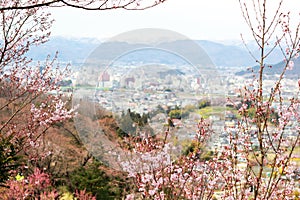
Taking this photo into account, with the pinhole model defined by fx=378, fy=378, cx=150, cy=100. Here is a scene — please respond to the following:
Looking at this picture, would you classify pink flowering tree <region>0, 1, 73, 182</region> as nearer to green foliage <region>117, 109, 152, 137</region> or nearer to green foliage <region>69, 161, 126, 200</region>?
green foliage <region>69, 161, 126, 200</region>

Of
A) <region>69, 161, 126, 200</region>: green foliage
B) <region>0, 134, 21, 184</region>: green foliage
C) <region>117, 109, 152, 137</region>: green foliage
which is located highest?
<region>0, 134, 21, 184</region>: green foliage

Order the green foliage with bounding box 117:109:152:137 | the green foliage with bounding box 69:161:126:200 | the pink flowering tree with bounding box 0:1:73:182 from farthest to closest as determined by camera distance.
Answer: the green foliage with bounding box 117:109:152:137
the green foliage with bounding box 69:161:126:200
the pink flowering tree with bounding box 0:1:73:182

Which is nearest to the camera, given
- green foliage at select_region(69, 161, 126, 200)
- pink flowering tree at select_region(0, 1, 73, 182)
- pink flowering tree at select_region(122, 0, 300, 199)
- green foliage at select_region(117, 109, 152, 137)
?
pink flowering tree at select_region(122, 0, 300, 199)

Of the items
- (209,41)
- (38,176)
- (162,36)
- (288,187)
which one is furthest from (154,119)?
(288,187)

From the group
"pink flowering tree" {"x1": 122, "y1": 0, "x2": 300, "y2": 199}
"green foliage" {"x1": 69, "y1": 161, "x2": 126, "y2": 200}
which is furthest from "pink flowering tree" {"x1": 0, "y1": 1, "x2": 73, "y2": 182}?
"green foliage" {"x1": 69, "y1": 161, "x2": 126, "y2": 200}

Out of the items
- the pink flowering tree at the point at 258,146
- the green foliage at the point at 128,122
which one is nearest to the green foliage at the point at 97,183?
the green foliage at the point at 128,122

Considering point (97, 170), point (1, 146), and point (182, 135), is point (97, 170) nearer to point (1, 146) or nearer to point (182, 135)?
point (182, 135)

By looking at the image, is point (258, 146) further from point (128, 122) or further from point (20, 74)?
point (128, 122)

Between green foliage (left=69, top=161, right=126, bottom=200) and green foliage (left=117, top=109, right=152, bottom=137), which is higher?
green foliage (left=117, top=109, right=152, bottom=137)

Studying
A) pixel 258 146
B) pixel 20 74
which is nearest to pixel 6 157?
pixel 20 74

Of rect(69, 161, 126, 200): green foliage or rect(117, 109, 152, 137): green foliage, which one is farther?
rect(117, 109, 152, 137): green foliage

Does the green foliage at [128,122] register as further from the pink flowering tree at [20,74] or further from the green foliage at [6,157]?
the green foliage at [6,157]

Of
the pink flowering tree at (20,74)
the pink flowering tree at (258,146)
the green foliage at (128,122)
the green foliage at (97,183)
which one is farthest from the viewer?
the green foliage at (128,122)
